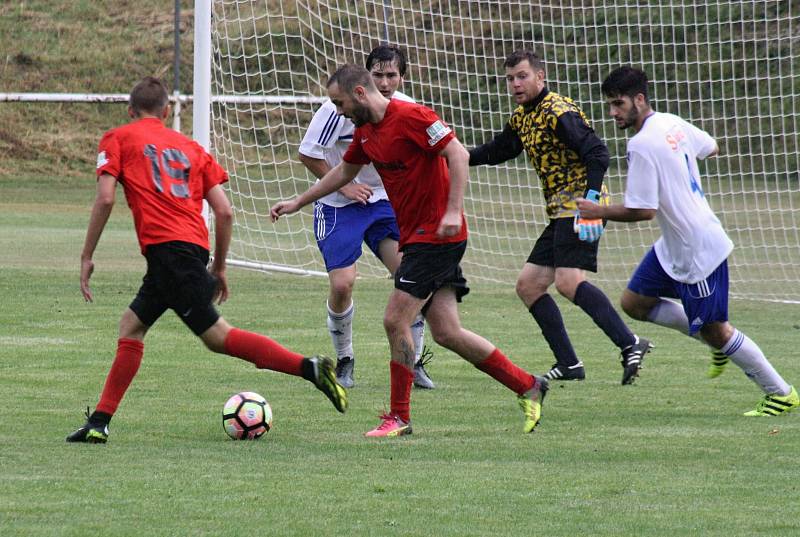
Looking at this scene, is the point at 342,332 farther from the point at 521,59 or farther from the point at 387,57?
the point at 521,59

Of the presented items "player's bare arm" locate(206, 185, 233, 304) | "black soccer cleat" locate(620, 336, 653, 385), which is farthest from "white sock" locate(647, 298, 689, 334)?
"player's bare arm" locate(206, 185, 233, 304)

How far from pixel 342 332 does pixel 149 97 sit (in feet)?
8.47

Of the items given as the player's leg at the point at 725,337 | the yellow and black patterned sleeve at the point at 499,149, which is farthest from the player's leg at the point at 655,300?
the yellow and black patterned sleeve at the point at 499,149

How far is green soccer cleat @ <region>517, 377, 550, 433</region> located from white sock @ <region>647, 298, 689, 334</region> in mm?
1229

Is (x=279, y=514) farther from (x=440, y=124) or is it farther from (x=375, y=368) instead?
(x=375, y=368)

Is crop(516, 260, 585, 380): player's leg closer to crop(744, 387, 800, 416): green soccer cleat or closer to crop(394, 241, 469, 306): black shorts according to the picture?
crop(744, 387, 800, 416): green soccer cleat

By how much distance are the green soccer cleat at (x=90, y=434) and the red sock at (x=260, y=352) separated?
690mm

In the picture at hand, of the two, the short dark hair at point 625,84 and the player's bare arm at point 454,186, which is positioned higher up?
the short dark hair at point 625,84

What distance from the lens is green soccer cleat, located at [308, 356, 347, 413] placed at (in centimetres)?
664

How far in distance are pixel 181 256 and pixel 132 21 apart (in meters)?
33.5

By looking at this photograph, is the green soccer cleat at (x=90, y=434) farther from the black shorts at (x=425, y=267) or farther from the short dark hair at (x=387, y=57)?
the short dark hair at (x=387, y=57)

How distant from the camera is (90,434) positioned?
6.33 meters

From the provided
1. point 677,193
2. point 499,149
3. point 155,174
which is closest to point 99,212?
point 155,174

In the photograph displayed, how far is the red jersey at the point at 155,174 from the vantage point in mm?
6387
